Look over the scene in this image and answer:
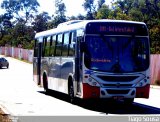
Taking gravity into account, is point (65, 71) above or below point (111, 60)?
below

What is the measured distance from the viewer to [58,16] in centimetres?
10331

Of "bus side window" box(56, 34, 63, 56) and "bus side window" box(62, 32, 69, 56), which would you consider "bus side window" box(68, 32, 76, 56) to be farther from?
"bus side window" box(56, 34, 63, 56)

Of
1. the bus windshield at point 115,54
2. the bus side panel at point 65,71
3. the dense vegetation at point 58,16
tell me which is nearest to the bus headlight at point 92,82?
the bus windshield at point 115,54

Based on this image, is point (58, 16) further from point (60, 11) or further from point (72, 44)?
point (72, 44)

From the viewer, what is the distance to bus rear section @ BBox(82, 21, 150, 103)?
1622 cm

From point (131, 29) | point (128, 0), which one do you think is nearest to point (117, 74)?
point (131, 29)

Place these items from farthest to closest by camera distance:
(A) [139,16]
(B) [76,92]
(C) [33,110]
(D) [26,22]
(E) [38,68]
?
(D) [26,22]
(A) [139,16]
(E) [38,68]
(B) [76,92]
(C) [33,110]

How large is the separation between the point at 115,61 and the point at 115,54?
250mm

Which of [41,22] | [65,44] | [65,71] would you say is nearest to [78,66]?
[65,71]

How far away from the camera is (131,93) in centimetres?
1639

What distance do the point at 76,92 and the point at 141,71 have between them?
99.8 inches

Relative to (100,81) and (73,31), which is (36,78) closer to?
(73,31)

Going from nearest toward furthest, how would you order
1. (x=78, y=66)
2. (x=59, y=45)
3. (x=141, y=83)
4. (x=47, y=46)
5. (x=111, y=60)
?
(x=111, y=60) → (x=141, y=83) → (x=78, y=66) → (x=59, y=45) → (x=47, y=46)

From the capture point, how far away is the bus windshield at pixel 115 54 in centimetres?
1633
